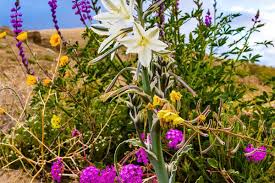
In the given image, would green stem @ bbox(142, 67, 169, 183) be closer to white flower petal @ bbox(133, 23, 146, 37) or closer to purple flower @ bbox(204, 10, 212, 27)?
white flower petal @ bbox(133, 23, 146, 37)

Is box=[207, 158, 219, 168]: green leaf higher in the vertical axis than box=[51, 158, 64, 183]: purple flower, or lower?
higher

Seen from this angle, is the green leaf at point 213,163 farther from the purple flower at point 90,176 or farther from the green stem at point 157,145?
the green stem at point 157,145

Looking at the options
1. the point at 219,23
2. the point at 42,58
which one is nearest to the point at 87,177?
the point at 219,23

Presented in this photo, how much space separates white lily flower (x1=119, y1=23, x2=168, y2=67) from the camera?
64.1 inches

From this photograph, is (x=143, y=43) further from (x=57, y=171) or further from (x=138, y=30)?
(x=57, y=171)

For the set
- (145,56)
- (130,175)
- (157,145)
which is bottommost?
(130,175)

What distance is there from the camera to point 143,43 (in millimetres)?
1639

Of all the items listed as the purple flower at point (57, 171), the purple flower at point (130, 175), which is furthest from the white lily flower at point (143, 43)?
the purple flower at point (57, 171)

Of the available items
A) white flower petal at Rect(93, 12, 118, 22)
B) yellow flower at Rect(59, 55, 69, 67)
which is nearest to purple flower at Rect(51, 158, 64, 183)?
yellow flower at Rect(59, 55, 69, 67)

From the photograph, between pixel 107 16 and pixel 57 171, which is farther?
pixel 57 171

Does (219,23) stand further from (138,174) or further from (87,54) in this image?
(138,174)

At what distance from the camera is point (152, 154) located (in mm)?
1843

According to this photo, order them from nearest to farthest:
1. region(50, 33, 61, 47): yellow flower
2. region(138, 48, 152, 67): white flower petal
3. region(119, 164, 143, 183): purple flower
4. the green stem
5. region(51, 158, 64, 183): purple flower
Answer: region(138, 48, 152, 67): white flower petal → the green stem → region(119, 164, 143, 183): purple flower → region(51, 158, 64, 183): purple flower → region(50, 33, 61, 47): yellow flower

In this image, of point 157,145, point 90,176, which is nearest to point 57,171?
point 90,176
